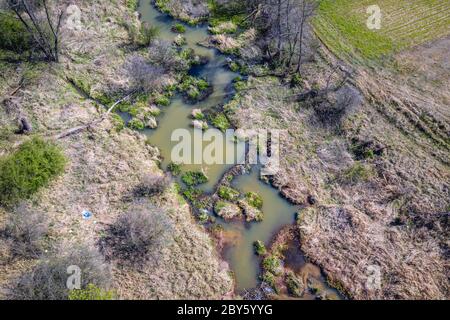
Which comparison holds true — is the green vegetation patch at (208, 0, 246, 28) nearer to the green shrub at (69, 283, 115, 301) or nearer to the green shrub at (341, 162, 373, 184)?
the green shrub at (341, 162, 373, 184)

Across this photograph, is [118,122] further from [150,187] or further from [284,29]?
[284,29]

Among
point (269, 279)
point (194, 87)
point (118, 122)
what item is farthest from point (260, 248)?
point (194, 87)

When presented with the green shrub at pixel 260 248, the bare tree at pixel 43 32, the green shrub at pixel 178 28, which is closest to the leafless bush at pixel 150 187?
the green shrub at pixel 260 248

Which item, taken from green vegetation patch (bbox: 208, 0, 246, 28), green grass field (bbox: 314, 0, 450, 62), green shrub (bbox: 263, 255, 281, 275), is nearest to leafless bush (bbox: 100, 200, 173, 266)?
green shrub (bbox: 263, 255, 281, 275)

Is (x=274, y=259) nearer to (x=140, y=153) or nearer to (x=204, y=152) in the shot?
(x=204, y=152)

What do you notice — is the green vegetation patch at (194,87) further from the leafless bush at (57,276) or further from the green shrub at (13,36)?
the leafless bush at (57,276)
